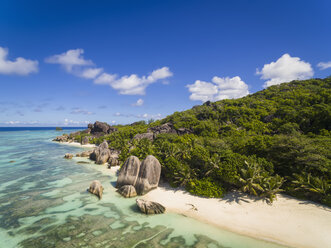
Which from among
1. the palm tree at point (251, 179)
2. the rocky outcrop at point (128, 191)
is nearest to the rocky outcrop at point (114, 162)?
the rocky outcrop at point (128, 191)

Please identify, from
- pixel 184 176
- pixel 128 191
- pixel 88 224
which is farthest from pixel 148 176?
pixel 88 224

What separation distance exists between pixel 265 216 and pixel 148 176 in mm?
11704

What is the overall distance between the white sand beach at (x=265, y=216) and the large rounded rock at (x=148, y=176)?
1.57 m

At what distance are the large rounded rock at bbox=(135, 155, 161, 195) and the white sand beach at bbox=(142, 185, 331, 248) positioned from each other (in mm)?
1567

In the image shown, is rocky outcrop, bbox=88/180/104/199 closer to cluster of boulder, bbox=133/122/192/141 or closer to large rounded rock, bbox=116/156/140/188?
large rounded rock, bbox=116/156/140/188

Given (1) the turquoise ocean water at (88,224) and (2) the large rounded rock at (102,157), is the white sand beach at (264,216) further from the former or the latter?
(2) the large rounded rock at (102,157)

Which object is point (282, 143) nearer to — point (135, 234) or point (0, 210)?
point (135, 234)

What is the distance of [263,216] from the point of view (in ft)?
42.5

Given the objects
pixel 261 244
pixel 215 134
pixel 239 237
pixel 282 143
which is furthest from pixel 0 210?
pixel 215 134

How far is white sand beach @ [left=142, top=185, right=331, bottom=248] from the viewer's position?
10.9 meters

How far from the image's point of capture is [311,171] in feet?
49.8

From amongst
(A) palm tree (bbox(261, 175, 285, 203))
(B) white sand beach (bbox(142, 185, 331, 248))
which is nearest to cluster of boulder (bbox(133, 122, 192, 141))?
(B) white sand beach (bbox(142, 185, 331, 248))

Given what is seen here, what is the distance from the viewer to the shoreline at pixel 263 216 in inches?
430

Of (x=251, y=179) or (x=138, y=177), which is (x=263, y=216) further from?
(x=138, y=177)
